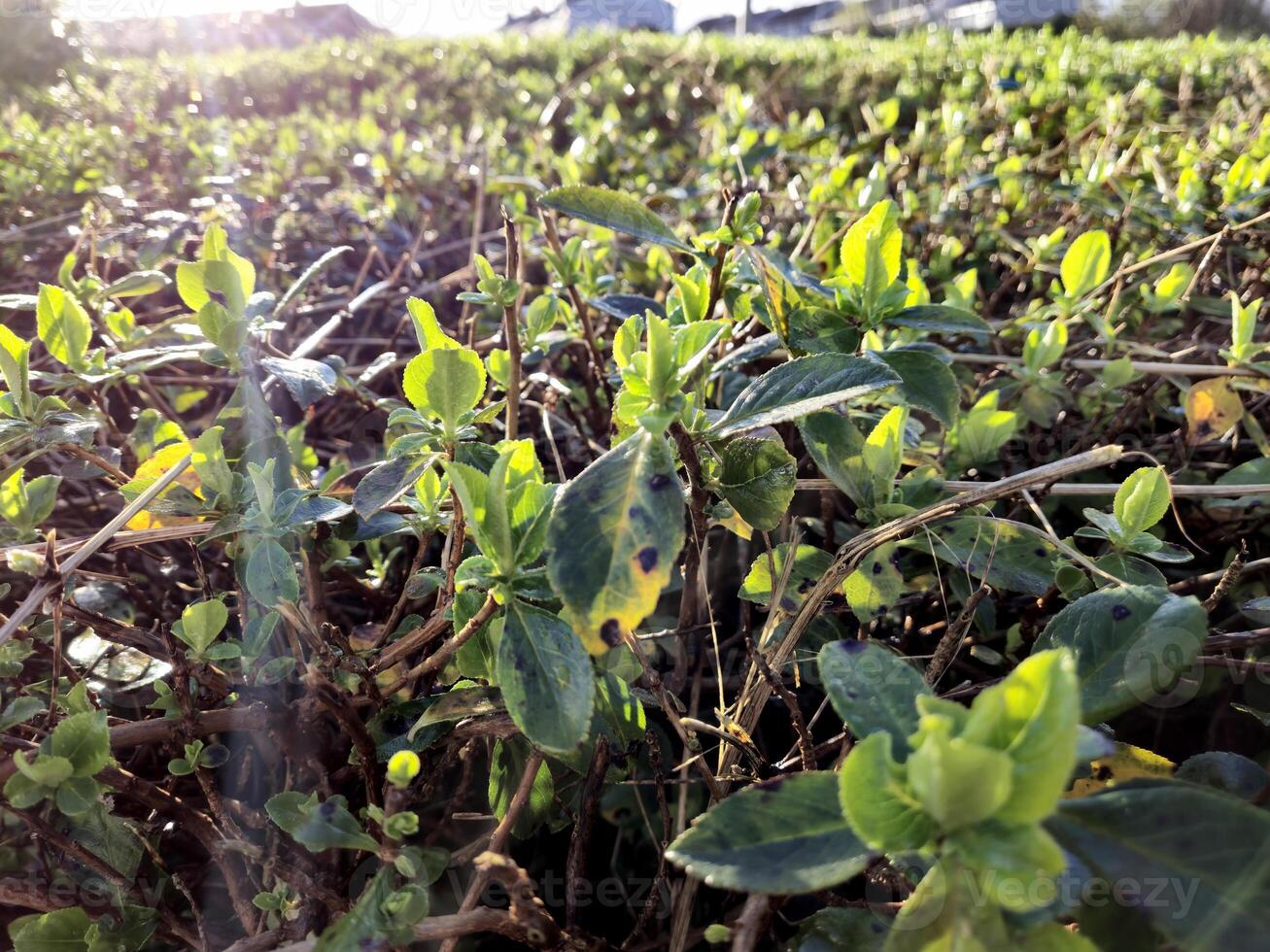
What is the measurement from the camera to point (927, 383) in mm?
1006

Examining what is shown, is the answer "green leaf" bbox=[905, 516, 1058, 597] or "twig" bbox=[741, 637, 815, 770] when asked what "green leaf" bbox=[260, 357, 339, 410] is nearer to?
"twig" bbox=[741, 637, 815, 770]

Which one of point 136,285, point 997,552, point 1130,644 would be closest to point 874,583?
point 997,552

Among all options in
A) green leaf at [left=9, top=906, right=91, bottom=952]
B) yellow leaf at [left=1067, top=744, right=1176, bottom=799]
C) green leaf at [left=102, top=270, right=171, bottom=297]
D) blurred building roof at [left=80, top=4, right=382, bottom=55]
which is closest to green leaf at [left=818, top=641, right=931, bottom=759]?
yellow leaf at [left=1067, top=744, right=1176, bottom=799]

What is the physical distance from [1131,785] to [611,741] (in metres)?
0.50

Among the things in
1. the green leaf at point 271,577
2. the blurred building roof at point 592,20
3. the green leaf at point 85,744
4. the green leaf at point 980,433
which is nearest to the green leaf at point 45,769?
the green leaf at point 85,744

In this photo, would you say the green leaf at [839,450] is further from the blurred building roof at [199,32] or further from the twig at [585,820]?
the blurred building roof at [199,32]

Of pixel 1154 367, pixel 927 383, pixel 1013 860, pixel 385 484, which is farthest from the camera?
pixel 1154 367

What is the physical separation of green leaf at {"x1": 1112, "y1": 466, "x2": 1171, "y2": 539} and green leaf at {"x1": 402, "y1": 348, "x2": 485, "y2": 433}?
0.78 m

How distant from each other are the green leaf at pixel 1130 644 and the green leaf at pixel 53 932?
1059 millimetres

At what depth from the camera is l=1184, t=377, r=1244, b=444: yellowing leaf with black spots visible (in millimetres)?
1318

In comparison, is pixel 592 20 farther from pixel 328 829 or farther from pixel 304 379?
pixel 328 829

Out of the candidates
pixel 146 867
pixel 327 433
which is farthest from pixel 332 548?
pixel 327 433

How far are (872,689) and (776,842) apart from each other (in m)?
0.15

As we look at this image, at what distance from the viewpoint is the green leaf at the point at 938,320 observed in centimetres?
108
